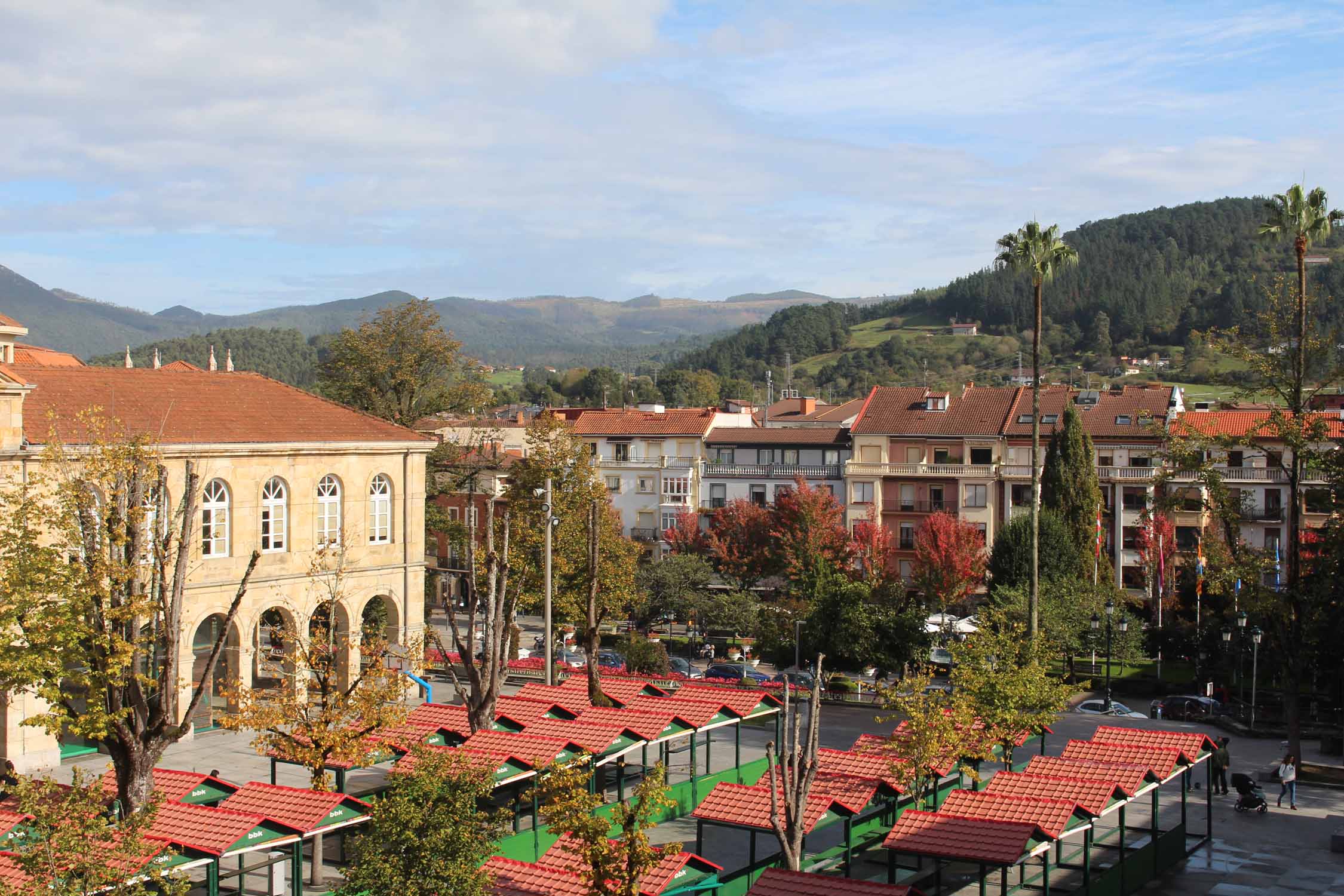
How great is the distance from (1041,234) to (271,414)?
27.3 m

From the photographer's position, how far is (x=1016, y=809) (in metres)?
23.5

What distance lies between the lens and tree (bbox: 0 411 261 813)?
889 inches

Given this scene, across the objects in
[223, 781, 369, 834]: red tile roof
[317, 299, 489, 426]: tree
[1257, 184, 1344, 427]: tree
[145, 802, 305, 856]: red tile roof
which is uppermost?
[1257, 184, 1344, 427]: tree

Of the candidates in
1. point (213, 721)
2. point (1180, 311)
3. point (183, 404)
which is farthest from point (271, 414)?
point (1180, 311)

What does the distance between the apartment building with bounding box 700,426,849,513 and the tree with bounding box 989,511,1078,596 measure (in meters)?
17.5

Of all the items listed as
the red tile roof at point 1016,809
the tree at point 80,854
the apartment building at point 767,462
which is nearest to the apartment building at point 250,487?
the tree at point 80,854

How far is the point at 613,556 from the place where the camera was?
167ft

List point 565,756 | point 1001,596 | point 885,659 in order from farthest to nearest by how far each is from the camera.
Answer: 1. point 1001,596
2. point 885,659
3. point 565,756

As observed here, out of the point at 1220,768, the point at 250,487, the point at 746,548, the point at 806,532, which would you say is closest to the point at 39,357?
the point at 250,487

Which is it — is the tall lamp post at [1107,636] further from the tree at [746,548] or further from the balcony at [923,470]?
the tree at [746,548]

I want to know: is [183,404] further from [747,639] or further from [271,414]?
[747,639]

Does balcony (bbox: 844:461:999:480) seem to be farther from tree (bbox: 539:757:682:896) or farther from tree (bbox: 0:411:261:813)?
tree (bbox: 539:757:682:896)

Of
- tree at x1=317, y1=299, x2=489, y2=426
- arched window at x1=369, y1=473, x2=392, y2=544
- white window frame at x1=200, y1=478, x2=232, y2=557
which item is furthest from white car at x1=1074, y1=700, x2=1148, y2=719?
tree at x1=317, y1=299, x2=489, y2=426

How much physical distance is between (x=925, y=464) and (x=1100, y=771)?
49057 mm
